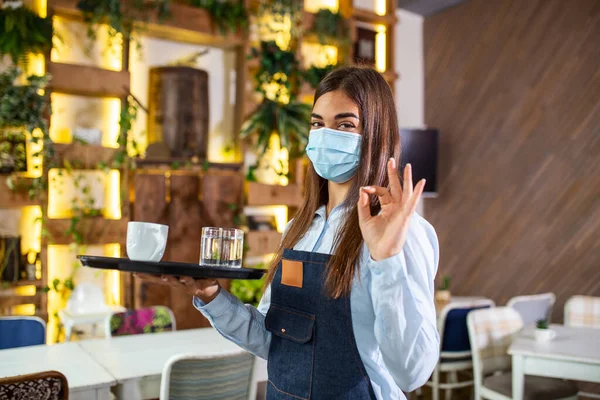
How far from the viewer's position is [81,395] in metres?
2.00

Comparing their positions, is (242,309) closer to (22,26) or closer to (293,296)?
(293,296)

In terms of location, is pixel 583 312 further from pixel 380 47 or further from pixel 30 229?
pixel 30 229

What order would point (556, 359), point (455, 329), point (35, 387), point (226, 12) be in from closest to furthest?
point (35, 387) < point (556, 359) < point (455, 329) < point (226, 12)

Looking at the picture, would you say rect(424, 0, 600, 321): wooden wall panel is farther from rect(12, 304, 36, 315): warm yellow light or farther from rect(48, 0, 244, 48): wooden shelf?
rect(12, 304, 36, 315): warm yellow light

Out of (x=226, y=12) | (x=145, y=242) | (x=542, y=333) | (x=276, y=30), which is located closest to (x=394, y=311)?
(x=145, y=242)

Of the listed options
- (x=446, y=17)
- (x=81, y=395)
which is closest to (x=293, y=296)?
(x=81, y=395)

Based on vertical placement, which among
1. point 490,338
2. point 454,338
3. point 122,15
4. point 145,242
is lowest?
point 454,338

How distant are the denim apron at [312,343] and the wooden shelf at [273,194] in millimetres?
3078

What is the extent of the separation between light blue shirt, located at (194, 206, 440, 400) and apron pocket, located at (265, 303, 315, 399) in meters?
0.10

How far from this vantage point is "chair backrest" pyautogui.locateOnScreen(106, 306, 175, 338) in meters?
2.97

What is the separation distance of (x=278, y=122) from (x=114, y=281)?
1.65 m

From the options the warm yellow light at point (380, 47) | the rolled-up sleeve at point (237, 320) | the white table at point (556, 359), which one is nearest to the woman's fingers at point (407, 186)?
the rolled-up sleeve at point (237, 320)

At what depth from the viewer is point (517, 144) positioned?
4.80m

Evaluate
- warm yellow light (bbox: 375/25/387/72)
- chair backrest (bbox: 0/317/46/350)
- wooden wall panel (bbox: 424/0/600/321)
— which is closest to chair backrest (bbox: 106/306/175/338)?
chair backrest (bbox: 0/317/46/350)
